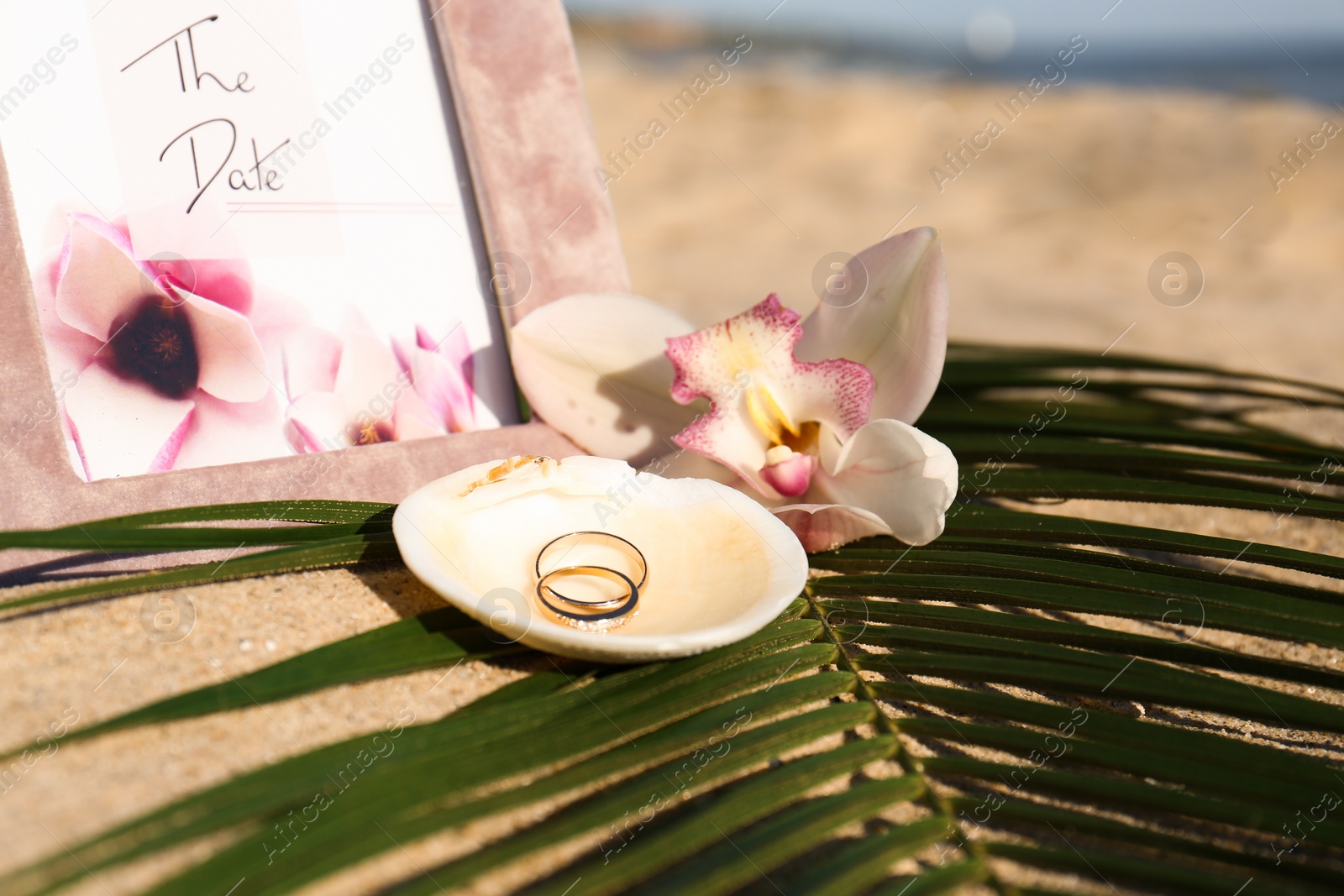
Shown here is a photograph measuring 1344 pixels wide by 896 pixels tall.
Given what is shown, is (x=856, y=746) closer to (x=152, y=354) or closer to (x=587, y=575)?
(x=587, y=575)

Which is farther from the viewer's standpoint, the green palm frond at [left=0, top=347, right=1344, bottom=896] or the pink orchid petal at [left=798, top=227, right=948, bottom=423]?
the pink orchid petal at [left=798, top=227, right=948, bottom=423]

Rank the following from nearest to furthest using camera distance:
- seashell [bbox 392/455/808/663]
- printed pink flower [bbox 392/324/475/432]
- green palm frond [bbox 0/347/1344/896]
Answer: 1. green palm frond [bbox 0/347/1344/896]
2. seashell [bbox 392/455/808/663]
3. printed pink flower [bbox 392/324/475/432]

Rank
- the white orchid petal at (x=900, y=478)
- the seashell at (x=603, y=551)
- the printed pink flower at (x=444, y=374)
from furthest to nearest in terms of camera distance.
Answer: the printed pink flower at (x=444, y=374)
the white orchid petal at (x=900, y=478)
the seashell at (x=603, y=551)

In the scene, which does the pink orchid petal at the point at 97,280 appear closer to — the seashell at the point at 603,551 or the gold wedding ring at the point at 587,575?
the seashell at the point at 603,551

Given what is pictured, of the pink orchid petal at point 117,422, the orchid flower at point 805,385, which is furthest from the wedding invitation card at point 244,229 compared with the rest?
the orchid flower at point 805,385

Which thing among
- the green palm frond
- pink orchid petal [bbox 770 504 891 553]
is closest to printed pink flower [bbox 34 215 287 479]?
the green palm frond

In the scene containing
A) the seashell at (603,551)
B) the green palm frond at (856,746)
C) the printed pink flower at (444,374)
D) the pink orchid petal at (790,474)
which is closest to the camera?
the green palm frond at (856,746)

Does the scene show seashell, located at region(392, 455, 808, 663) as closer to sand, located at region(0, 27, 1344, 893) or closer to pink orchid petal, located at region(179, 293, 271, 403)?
sand, located at region(0, 27, 1344, 893)

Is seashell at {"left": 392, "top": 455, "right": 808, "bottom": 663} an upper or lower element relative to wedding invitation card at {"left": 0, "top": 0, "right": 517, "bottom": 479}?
lower
